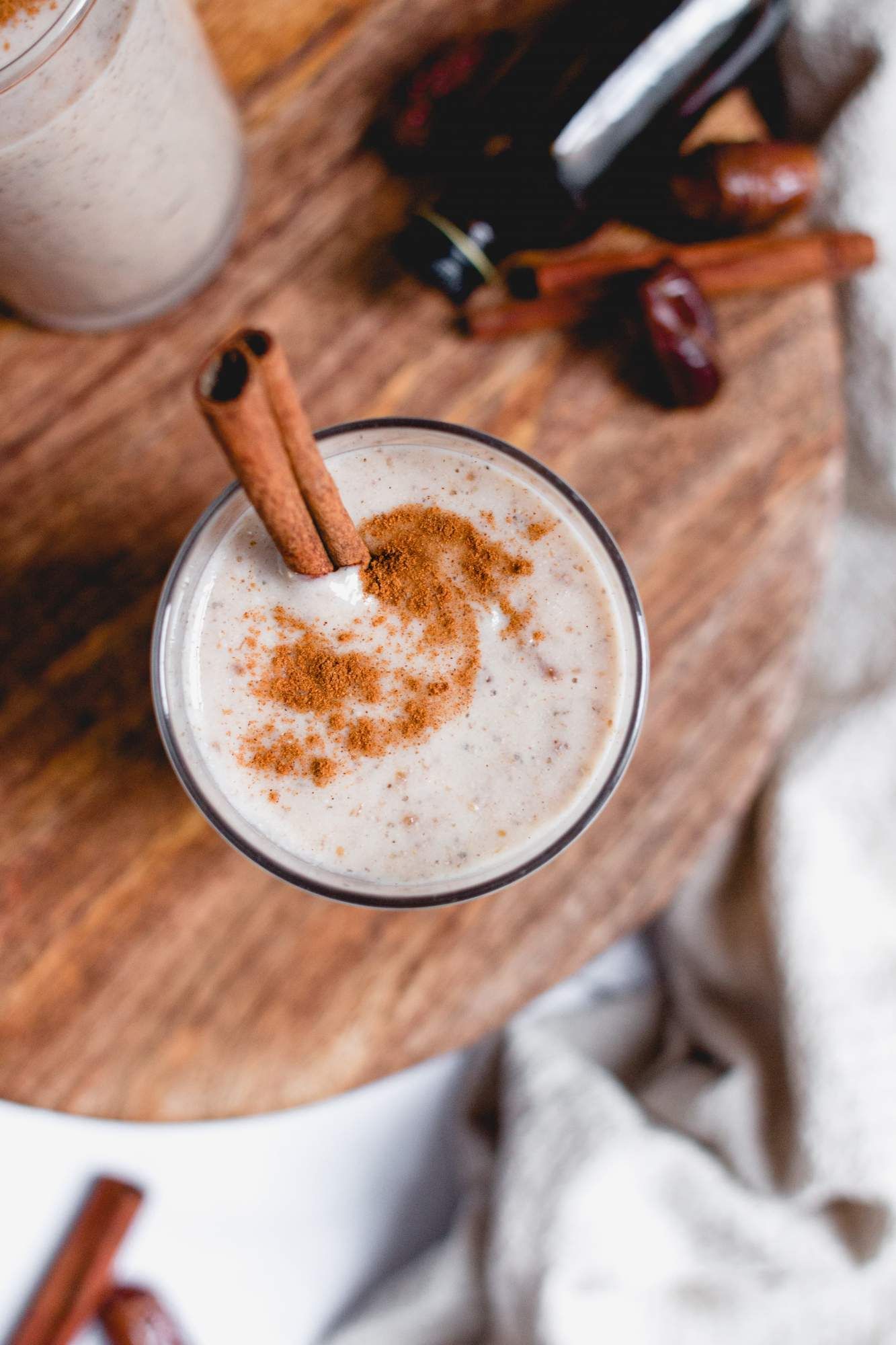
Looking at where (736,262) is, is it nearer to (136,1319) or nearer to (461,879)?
(461,879)

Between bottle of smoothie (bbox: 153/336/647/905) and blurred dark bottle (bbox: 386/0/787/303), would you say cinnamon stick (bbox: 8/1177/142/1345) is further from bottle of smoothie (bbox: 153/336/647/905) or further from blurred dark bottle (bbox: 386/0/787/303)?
blurred dark bottle (bbox: 386/0/787/303)

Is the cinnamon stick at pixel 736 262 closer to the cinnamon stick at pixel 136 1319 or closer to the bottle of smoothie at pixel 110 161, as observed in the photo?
the bottle of smoothie at pixel 110 161

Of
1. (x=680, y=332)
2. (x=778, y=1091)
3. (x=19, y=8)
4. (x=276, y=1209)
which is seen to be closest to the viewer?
(x=19, y=8)

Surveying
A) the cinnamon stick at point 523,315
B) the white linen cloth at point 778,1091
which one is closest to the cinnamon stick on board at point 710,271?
the cinnamon stick at point 523,315

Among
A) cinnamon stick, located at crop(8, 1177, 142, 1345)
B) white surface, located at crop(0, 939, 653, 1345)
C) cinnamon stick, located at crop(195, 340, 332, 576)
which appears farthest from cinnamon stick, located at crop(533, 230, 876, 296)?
cinnamon stick, located at crop(8, 1177, 142, 1345)

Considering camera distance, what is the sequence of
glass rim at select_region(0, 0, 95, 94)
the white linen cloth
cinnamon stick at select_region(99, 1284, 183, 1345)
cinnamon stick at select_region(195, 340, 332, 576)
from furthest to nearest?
1. cinnamon stick at select_region(99, 1284, 183, 1345)
2. the white linen cloth
3. glass rim at select_region(0, 0, 95, 94)
4. cinnamon stick at select_region(195, 340, 332, 576)

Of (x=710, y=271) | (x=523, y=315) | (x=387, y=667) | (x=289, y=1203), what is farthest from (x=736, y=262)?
(x=289, y=1203)

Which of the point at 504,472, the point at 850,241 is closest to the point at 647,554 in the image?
the point at 504,472
